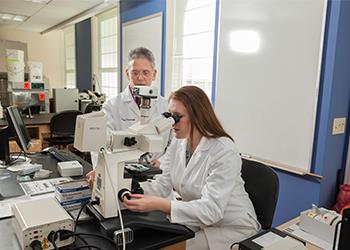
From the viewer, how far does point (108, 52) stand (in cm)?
564

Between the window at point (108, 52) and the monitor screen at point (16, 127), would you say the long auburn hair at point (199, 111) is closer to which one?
the monitor screen at point (16, 127)

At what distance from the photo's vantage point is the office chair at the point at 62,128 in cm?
375

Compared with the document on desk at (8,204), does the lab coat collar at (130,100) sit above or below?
above

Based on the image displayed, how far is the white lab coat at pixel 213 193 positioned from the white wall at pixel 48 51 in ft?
22.9

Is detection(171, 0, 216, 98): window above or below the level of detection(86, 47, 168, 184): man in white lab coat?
above

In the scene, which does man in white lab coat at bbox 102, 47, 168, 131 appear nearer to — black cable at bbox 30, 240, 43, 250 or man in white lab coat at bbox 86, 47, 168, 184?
man in white lab coat at bbox 86, 47, 168, 184

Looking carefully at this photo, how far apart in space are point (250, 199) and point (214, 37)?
1632 mm

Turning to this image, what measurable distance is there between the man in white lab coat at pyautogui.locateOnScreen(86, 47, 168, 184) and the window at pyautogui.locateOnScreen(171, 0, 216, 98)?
0.91 m

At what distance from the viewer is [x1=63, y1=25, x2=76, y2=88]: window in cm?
717

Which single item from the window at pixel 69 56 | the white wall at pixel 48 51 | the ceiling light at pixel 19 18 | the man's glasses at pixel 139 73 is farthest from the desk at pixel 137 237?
the white wall at pixel 48 51

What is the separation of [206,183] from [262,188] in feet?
1.05

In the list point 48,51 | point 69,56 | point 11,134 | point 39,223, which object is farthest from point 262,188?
point 48,51

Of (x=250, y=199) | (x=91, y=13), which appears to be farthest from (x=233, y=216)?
(x=91, y=13)

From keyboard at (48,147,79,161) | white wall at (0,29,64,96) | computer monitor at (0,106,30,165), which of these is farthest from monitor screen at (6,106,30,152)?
white wall at (0,29,64,96)
